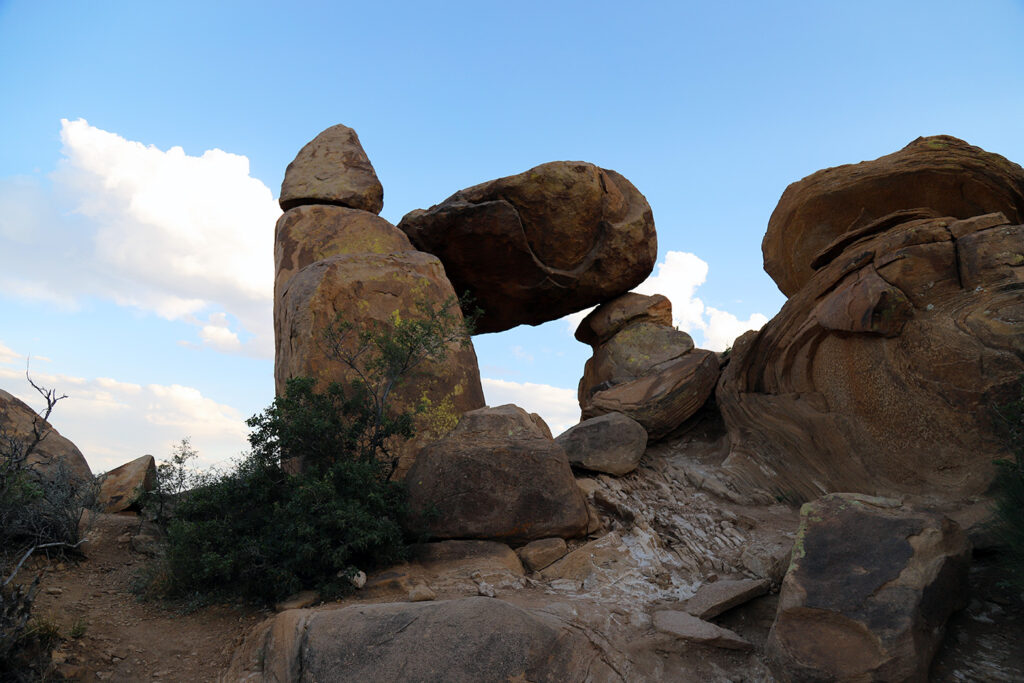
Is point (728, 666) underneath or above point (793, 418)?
underneath

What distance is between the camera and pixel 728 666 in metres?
5.37

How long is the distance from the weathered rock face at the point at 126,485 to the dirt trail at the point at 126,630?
194cm

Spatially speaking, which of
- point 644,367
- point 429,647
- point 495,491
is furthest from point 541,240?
point 429,647

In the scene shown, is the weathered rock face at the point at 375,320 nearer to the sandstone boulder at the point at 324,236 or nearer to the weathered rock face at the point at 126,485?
the sandstone boulder at the point at 324,236

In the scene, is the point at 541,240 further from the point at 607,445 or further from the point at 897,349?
the point at 897,349

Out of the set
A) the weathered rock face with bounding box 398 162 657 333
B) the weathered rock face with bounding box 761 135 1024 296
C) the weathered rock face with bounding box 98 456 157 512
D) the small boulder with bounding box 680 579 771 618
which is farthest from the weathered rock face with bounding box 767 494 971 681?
the weathered rock face with bounding box 398 162 657 333

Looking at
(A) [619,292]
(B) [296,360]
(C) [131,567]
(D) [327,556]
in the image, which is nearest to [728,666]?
(D) [327,556]

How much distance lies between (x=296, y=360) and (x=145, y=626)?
3.64 metres

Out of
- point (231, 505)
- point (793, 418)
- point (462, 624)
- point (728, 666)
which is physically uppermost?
point (793, 418)

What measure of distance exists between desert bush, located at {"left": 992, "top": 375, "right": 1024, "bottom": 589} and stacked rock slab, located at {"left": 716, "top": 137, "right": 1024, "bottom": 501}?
2.51ft

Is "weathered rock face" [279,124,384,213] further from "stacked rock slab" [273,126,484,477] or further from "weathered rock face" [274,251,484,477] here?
"weathered rock face" [274,251,484,477]

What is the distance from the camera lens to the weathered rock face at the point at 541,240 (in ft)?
42.8

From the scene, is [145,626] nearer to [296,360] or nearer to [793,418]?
[296,360]

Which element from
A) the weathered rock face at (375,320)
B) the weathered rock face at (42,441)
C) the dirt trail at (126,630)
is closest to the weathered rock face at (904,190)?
the weathered rock face at (375,320)
